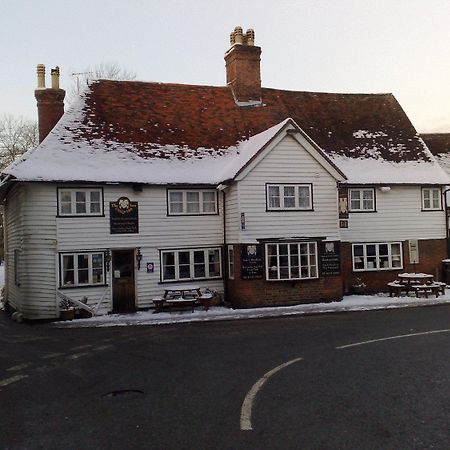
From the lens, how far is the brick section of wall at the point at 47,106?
2403 cm

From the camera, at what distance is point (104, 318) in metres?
18.7

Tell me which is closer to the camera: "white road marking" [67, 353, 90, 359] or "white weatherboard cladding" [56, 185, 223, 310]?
"white road marking" [67, 353, 90, 359]

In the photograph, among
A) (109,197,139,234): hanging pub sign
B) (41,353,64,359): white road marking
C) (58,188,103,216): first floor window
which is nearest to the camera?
(41,353,64,359): white road marking

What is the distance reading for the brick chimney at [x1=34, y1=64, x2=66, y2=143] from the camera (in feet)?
78.8

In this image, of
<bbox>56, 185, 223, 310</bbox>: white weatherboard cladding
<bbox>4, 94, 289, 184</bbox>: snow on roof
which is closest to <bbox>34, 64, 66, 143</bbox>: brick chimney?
<bbox>4, 94, 289, 184</bbox>: snow on roof

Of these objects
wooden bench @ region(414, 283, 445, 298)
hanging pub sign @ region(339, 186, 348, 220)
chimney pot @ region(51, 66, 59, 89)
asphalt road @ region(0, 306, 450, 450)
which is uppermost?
chimney pot @ region(51, 66, 59, 89)

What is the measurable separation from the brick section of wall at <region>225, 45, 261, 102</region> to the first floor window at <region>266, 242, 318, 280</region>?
30.4 ft

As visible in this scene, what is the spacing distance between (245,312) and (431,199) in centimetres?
1178

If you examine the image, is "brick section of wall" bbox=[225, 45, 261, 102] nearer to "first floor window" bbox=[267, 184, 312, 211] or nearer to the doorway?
"first floor window" bbox=[267, 184, 312, 211]

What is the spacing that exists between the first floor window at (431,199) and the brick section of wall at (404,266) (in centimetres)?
161

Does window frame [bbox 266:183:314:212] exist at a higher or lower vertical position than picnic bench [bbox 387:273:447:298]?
higher

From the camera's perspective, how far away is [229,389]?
876cm

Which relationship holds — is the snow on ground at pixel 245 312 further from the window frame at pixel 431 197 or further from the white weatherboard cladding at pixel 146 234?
the window frame at pixel 431 197

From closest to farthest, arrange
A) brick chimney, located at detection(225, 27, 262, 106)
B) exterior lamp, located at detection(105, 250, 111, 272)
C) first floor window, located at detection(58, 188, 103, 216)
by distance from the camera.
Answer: first floor window, located at detection(58, 188, 103, 216) → exterior lamp, located at detection(105, 250, 111, 272) → brick chimney, located at detection(225, 27, 262, 106)
